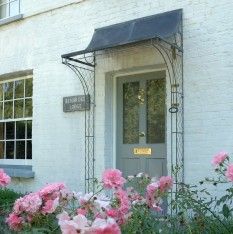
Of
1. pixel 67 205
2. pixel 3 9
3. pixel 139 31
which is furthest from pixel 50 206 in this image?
pixel 3 9

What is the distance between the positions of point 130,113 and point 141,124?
1.13 feet

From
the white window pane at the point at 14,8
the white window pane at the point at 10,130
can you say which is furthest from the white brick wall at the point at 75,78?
the white window pane at the point at 10,130

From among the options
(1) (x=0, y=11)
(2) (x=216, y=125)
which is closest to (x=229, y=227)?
(2) (x=216, y=125)

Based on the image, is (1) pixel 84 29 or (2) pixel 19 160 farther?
(2) pixel 19 160

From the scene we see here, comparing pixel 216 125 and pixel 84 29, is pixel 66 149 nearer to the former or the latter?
pixel 84 29

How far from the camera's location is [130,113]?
8695mm

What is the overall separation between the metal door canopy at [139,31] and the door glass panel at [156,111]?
998 millimetres

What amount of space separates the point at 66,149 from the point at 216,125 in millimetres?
3148

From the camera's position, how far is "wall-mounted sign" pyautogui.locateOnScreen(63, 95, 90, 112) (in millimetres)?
8914

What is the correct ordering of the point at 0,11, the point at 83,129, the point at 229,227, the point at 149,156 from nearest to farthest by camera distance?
the point at 229,227, the point at 149,156, the point at 83,129, the point at 0,11

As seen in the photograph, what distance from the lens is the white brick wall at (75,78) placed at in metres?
7.17

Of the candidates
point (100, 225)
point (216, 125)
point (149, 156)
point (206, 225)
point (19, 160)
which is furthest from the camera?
point (19, 160)

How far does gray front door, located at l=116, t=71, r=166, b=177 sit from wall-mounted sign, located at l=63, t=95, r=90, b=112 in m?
0.56

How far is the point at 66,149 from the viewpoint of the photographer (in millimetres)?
9258
